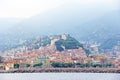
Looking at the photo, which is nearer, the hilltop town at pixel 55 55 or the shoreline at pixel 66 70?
the shoreline at pixel 66 70

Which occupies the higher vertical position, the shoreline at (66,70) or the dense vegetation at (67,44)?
the dense vegetation at (67,44)

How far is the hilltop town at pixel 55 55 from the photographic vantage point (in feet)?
77.8

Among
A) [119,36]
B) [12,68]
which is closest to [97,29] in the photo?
[119,36]

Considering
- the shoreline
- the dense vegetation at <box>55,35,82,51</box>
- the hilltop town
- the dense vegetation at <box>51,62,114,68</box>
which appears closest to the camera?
the shoreline

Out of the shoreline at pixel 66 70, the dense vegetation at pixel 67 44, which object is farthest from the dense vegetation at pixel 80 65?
the dense vegetation at pixel 67 44

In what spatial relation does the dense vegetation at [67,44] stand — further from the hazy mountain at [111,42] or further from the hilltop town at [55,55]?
the hazy mountain at [111,42]

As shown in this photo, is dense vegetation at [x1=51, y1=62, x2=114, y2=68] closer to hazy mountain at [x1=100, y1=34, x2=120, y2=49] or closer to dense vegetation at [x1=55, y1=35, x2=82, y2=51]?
dense vegetation at [x1=55, y1=35, x2=82, y2=51]

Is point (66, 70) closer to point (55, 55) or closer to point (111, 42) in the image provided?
point (55, 55)

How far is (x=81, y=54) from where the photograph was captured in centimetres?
2775

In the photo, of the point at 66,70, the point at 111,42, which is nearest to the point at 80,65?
the point at 66,70

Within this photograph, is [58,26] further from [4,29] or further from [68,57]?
[68,57]

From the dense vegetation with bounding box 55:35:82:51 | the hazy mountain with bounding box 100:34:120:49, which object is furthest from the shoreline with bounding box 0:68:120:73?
the hazy mountain with bounding box 100:34:120:49

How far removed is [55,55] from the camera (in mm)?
26984

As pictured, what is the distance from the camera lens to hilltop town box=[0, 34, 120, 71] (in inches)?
933
